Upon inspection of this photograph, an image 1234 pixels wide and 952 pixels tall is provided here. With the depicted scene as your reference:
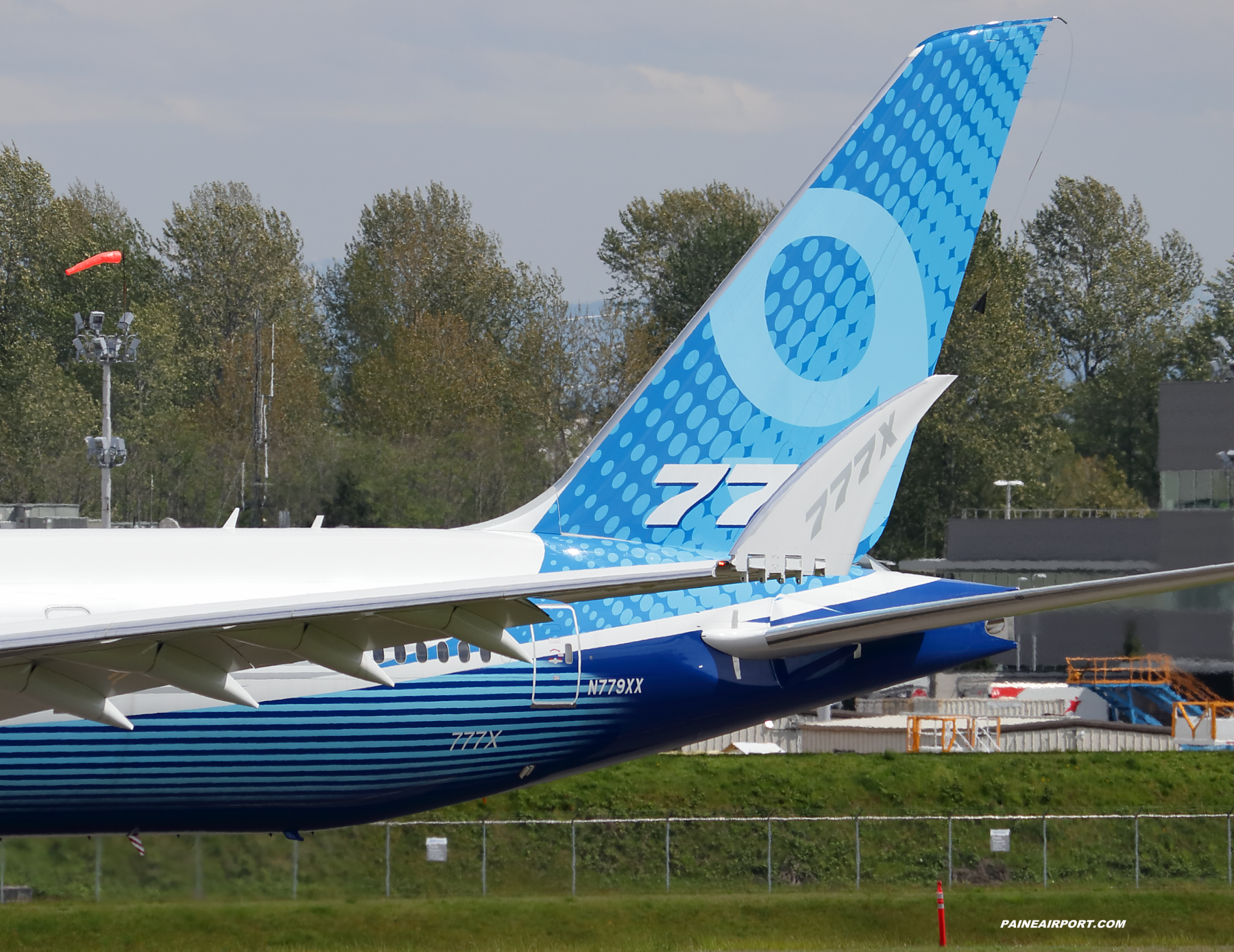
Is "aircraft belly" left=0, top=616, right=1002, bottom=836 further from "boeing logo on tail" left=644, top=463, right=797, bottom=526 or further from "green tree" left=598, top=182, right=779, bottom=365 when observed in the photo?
"green tree" left=598, top=182, right=779, bottom=365

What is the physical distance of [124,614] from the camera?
1095 cm

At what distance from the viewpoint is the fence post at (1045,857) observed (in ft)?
109

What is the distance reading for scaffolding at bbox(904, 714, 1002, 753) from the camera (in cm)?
4381

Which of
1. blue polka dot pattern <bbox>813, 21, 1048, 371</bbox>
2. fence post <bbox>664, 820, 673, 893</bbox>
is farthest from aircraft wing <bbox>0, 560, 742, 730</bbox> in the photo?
fence post <bbox>664, 820, 673, 893</bbox>

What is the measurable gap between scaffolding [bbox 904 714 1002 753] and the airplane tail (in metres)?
25.8

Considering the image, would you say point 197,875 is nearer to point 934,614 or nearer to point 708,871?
point 708,871

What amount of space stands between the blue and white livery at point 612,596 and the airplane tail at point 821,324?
0.03 m

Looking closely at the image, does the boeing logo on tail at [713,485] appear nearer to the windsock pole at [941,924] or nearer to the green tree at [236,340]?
the windsock pole at [941,924]

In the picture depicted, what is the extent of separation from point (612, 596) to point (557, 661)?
5296 mm

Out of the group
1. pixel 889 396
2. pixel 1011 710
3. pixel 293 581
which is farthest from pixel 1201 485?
pixel 293 581

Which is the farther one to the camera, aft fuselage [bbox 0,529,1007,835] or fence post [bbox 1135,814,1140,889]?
fence post [bbox 1135,814,1140,889]

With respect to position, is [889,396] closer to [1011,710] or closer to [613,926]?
[613,926]

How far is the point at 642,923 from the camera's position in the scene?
96.3 ft

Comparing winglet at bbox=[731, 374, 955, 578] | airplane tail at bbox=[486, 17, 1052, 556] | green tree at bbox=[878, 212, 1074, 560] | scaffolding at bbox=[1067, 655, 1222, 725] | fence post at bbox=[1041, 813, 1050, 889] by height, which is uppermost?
green tree at bbox=[878, 212, 1074, 560]
